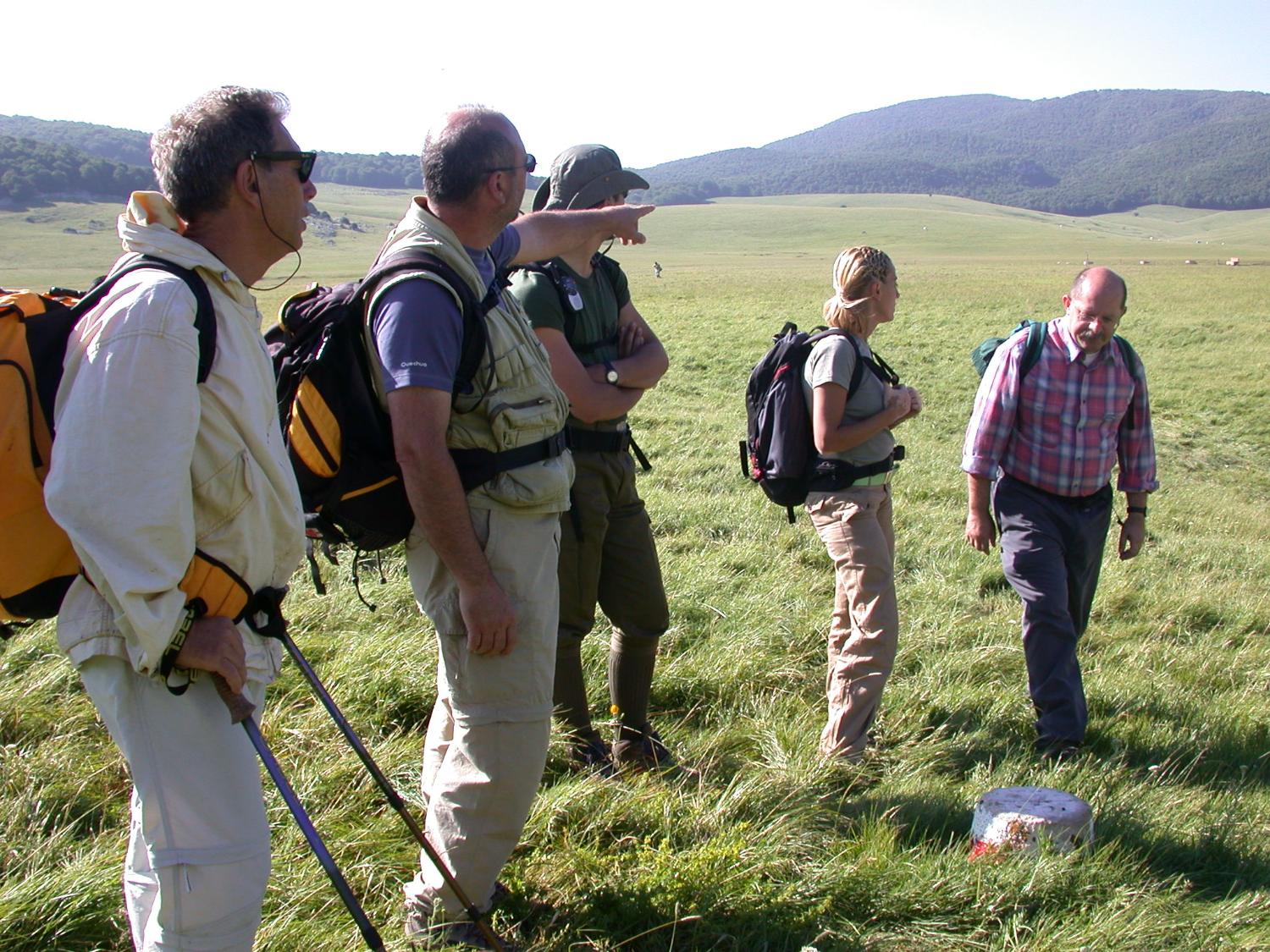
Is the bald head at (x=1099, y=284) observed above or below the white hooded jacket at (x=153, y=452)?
above

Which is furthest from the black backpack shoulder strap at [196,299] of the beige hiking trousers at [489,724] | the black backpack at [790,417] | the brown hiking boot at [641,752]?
the black backpack at [790,417]

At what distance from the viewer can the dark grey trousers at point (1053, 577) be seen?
4.60 m

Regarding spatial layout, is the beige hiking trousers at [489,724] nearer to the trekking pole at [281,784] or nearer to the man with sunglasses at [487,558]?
the man with sunglasses at [487,558]

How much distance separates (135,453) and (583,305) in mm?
2133

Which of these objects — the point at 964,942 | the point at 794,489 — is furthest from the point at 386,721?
the point at 964,942

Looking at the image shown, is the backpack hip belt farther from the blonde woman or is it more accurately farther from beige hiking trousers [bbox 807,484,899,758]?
beige hiking trousers [bbox 807,484,899,758]

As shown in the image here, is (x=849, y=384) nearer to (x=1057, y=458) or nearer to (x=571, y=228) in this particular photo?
(x=1057, y=458)

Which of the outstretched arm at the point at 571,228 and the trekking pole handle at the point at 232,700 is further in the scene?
the outstretched arm at the point at 571,228

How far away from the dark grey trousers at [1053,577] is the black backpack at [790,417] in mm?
911

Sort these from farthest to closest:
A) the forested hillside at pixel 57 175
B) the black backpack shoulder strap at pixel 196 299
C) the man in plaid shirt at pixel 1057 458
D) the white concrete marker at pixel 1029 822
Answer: the forested hillside at pixel 57 175, the man in plaid shirt at pixel 1057 458, the white concrete marker at pixel 1029 822, the black backpack shoulder strap at pixel 196 299

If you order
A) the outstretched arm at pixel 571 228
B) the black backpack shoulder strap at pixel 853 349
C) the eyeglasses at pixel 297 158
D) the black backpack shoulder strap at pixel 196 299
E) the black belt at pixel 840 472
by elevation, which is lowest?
the black belt at pixel 840 472

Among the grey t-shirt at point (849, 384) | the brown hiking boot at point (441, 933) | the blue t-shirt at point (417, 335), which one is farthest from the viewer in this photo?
the grey t-shirt at point (849, 384)

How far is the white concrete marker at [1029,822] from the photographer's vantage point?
338 cm

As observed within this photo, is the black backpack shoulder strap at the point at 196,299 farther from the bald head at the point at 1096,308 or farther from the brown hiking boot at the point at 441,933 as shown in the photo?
the bald head at the point at 1096,308
